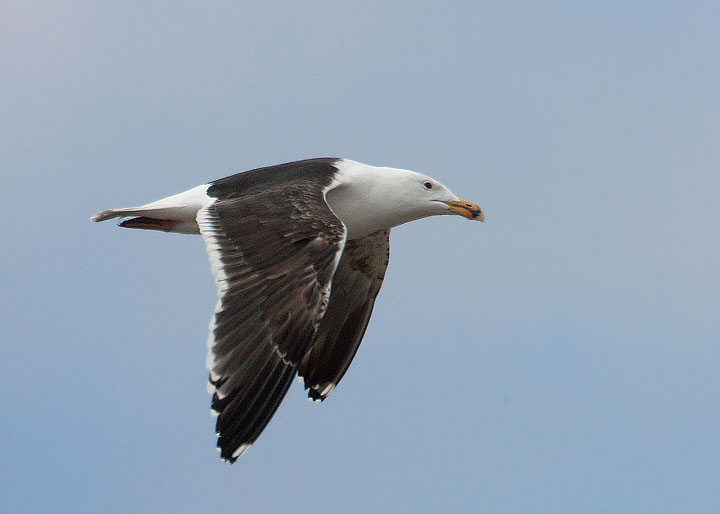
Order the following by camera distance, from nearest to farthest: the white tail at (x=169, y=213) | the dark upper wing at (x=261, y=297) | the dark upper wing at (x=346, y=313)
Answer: the dark upper wing at (x=261, y=297) < the white tail at (x=169, y=213) < the dark upper wing at (x=346, y=313)

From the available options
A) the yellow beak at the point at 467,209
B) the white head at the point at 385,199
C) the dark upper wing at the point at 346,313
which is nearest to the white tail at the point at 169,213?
the white head at the point at 385,199

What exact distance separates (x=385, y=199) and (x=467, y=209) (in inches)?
42.6

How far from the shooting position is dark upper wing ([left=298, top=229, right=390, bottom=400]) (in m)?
13.8

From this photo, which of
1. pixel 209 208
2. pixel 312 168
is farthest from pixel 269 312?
pixel 312 168

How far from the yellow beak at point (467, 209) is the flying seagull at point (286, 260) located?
0.04 ft

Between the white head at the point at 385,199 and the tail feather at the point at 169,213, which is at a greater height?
the white head at the point at 385,199

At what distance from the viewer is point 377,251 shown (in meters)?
14.5

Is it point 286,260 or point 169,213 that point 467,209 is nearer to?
point 169,213

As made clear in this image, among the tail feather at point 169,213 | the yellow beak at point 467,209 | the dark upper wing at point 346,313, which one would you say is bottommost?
the dark upper wing at point 346,313

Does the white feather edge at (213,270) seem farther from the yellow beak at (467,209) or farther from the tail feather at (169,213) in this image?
the yellow beak at (467,209)

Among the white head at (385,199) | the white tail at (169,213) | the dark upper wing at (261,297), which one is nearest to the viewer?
the dark upper wing at (261,297)

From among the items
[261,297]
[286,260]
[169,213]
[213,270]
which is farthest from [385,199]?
[261,297]

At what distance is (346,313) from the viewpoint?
14297 millimetres

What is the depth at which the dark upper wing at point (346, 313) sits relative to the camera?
13789 millimetres
